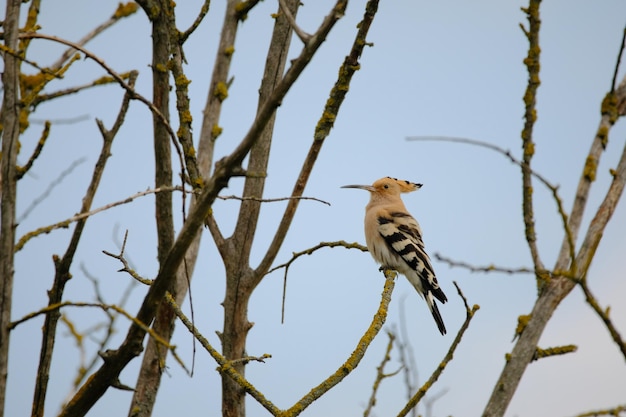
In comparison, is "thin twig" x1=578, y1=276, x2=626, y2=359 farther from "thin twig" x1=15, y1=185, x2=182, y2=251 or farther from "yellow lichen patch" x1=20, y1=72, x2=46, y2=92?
"yellow lichen patch" x1=20, y1=72, x2=46, y2=92

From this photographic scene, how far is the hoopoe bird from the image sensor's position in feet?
19.6

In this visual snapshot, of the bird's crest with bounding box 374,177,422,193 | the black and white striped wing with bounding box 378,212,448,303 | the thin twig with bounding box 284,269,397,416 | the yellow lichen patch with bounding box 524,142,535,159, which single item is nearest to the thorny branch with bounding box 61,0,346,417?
the thin twig with bounding box 284,269,397,416

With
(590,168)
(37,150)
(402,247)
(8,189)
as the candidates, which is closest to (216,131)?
(402,247)

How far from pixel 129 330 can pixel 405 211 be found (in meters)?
4.65

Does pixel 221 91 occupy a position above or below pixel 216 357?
above

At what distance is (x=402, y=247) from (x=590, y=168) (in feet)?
7.28

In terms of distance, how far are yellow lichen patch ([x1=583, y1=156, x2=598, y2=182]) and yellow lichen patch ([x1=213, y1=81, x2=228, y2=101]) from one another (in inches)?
108

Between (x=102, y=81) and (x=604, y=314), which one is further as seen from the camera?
(x=102, y=81)

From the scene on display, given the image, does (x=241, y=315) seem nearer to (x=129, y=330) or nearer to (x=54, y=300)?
(x=54, y=300)

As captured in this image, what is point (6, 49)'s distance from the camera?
2312mm

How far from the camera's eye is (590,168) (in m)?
4.05

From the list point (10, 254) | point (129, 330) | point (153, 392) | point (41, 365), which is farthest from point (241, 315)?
point (10, 254)

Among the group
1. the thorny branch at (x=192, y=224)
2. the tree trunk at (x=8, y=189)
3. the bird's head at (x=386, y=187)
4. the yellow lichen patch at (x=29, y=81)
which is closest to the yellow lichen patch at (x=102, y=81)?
the yellow lichen patch at (x=29, y=81)

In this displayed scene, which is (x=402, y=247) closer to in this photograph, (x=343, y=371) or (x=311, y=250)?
(x=311, y=250)
